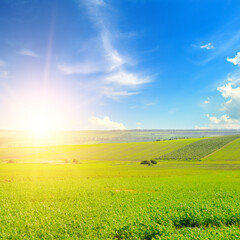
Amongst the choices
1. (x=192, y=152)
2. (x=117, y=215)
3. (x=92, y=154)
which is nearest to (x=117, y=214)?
(x=117, y=215)

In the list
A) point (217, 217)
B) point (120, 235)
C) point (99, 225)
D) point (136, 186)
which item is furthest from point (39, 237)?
point (136, 186)

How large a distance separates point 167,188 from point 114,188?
878cm

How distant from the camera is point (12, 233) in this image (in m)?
15.9

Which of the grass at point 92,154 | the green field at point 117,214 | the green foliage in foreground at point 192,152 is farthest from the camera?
the grass at point 92,154

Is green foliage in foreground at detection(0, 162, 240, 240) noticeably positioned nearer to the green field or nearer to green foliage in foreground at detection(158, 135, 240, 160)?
the green field

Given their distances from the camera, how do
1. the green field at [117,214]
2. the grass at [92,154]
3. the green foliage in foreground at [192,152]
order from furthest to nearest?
the grass at [92,154] → the green foliage in foreground at [192,152] → the green field at [117,214]

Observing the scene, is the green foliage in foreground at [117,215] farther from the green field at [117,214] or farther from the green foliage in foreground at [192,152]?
the green foliage in foreground at [192,152]

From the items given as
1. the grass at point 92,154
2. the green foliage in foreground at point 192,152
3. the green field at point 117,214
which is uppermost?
the green field at point 117,214

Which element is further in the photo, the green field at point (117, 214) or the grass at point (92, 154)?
the grass at point (92, 154)

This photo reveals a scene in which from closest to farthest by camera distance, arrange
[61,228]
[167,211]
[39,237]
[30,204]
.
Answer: [39,237]
[61,228]
[167,211]
[30,204]

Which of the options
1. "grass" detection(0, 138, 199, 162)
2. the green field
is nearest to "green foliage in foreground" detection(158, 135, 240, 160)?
"grass" detection(0, 138, 199, 162)

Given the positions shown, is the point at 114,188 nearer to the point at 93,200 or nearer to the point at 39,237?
the point at 93,200

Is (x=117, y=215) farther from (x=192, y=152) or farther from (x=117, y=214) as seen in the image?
(x=192, y=152)

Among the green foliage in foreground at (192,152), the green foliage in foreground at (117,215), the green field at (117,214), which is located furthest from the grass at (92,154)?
the green foliage in foreground at (117,215)
